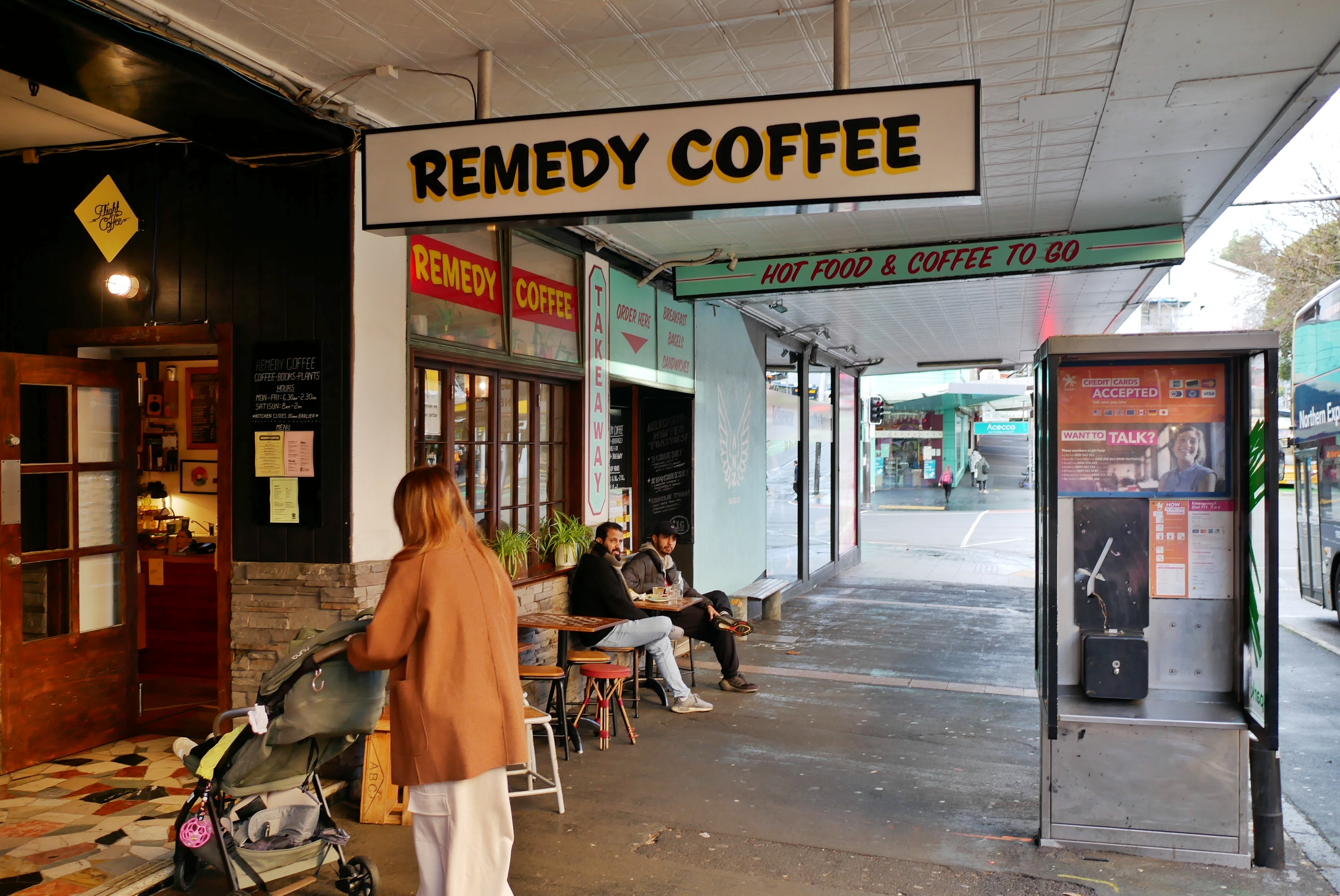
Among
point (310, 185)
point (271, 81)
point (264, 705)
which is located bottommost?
point (264, 705)

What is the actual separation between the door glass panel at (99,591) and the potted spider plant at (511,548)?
7.44 ft

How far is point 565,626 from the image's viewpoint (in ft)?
18.9

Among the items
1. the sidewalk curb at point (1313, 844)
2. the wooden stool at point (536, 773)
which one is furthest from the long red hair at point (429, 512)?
the sidewalk curb at point (1313, 844)

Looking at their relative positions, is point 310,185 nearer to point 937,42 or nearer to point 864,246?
point 937,42

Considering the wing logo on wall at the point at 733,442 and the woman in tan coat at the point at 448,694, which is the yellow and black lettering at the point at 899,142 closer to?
the woman in tan coat at the point at 448,694

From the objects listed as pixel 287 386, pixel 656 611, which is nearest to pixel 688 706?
pixel 656 611

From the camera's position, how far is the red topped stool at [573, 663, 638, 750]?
5.81 m

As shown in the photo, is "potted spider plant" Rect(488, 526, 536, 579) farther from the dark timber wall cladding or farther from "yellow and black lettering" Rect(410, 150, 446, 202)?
"yellow and black lettering" Rect(410, 150, 446, 202)

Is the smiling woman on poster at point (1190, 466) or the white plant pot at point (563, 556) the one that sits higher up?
the smiling woman on poster at point (1190, 466)

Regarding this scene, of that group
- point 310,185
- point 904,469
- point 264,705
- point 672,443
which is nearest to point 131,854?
point 264,705

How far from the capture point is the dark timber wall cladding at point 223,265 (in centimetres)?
498

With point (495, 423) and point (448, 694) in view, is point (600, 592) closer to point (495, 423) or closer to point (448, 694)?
Answer: point (495, 423)

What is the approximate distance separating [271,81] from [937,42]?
316 cm

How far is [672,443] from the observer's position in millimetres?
9547
